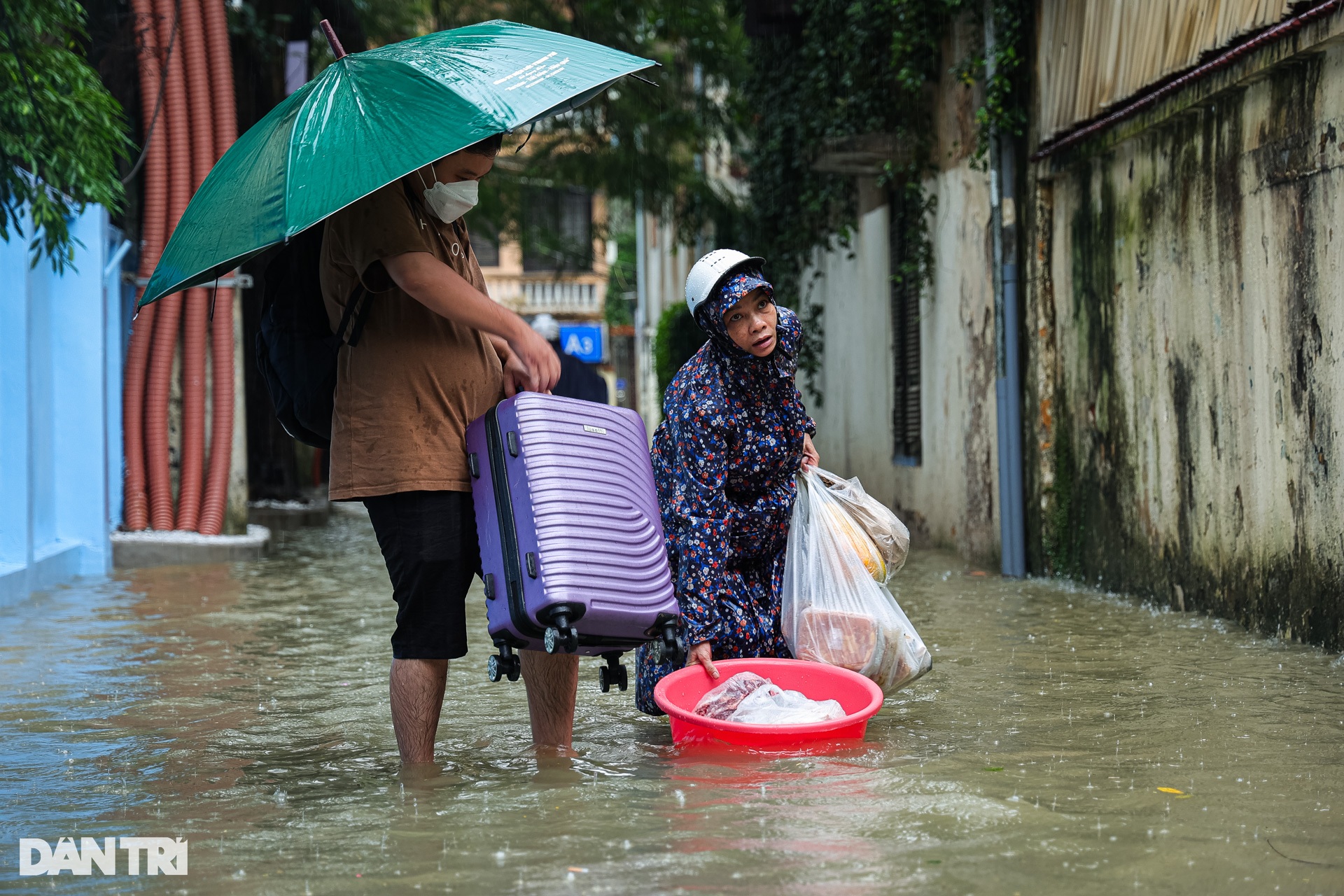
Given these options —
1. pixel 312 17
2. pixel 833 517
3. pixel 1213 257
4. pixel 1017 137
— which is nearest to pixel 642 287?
pixel 312 17

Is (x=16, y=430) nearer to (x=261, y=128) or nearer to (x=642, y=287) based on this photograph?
(x=261, y=128)

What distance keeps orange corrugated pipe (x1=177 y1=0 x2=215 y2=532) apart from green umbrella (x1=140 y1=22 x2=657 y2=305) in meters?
7.28

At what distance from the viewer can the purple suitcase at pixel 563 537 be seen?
127 inches

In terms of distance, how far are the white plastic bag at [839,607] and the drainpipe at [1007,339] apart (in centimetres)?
430

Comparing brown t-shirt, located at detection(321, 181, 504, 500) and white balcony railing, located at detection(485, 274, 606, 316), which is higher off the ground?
white balcony railing, located at detection(485, 274, 606, 316)

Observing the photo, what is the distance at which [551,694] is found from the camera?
12.6ft

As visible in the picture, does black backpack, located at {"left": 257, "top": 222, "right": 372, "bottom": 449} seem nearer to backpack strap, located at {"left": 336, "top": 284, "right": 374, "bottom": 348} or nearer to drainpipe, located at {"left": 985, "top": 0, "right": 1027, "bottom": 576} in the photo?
backpack strap, located at {"left": 336, "top": 284, "right": 374, "bottom": 348}

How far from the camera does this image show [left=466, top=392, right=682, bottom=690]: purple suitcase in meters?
3.22

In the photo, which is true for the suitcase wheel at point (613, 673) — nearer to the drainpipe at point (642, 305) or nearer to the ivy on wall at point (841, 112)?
the ivy on wall at point (841, 112)

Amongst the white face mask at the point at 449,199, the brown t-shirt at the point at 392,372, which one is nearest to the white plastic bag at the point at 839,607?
the brown t-shirt at the point at 392,372

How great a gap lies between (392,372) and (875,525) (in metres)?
1.57

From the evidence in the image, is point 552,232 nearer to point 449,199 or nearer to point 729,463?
point 729,463

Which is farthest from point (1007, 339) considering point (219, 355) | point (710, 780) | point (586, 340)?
point (586, 340)

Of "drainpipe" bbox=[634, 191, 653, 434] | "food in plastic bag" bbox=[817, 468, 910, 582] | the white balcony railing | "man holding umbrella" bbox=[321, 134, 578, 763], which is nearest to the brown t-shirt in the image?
"man holding umbrella" bbox=[321, 134, 578, 763]
